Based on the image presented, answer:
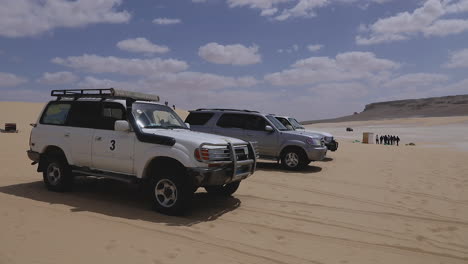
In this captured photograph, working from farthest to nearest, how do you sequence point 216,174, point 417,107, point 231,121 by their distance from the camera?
point 417,107
point 231,121
point 216,174

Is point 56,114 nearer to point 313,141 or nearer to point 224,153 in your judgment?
point 224,153

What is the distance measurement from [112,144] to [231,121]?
19.5 feet

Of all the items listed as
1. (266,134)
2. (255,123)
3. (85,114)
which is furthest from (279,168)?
(85,114)

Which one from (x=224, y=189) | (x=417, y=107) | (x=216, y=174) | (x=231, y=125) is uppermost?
(x=417, y=107)

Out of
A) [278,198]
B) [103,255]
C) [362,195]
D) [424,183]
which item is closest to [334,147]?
[424,183]

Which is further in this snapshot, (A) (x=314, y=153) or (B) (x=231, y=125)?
(B) (x=231, y=125)

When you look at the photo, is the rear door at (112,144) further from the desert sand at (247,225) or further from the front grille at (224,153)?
the front grille at (224,153)

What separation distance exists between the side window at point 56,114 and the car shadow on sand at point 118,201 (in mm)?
1461

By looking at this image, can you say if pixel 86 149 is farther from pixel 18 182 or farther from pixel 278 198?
pixel 278 198

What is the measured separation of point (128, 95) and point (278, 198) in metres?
3.73

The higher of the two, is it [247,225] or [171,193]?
[171,193]

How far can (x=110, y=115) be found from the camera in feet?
22.2

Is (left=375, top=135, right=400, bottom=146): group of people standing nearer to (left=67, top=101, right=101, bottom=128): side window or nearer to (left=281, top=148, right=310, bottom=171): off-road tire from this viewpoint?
(left=281, top=148, right=310, bottom=171): off-road tire

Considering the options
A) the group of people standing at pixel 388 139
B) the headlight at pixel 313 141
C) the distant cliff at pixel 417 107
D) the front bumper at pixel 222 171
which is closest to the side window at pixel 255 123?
the headlight at pixel 313 141
